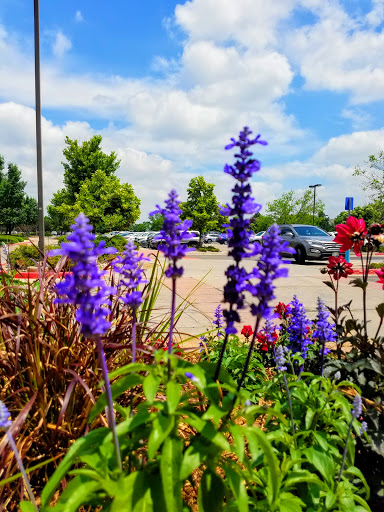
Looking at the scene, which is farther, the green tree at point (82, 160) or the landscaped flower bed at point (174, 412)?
the green tree at point (82, 160)

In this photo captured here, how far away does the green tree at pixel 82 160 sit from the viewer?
35469 mm

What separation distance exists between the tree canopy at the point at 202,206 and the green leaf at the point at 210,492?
3746 centimetres

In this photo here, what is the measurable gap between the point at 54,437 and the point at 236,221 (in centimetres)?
148

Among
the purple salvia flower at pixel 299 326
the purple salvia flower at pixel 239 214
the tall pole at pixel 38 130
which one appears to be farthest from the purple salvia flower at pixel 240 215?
the tall pole at pixel 38 130

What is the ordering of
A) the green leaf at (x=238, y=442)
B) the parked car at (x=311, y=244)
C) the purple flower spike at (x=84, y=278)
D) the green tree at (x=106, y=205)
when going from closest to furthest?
the purple flower spike at (x=84, y=278)
the green leaf at (x=238, y=442)
the parked car at (x=311, y=244)
the green tree at (x=106, y=205)

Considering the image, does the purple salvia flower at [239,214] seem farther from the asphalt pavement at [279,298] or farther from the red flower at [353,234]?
the asphalt pavement at [279,298]

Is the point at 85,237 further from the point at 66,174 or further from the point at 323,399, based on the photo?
the point at 66,174

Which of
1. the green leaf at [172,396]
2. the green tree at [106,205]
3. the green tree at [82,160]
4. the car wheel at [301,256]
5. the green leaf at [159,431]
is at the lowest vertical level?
the car wheel at [301,256]

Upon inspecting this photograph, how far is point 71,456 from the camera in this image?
1144mm

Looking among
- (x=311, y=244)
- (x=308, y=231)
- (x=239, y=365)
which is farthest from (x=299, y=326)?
(x=308, y=231)

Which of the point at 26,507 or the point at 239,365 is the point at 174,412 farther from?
the point at 239,365

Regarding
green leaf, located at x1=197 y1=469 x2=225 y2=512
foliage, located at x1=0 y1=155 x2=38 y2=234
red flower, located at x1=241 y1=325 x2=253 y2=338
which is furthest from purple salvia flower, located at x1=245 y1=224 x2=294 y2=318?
foliage, located at x1=0 y1=155 x2=38 y2=234

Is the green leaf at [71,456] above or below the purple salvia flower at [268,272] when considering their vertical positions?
below

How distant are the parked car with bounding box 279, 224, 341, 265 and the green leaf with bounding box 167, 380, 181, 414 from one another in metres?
17.4
